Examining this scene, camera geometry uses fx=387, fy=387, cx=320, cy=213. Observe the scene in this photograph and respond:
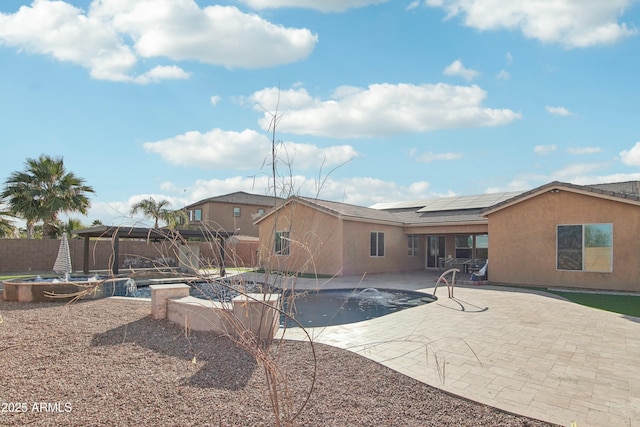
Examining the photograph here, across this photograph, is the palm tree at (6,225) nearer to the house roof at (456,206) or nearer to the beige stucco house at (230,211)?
the house roof at (456,206)

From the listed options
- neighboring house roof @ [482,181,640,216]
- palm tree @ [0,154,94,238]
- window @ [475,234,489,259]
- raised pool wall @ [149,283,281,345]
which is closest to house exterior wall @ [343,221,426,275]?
window @ [475,234,489,259]

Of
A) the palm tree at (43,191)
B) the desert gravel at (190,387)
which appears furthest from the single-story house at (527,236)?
the palm tree at (43,191)

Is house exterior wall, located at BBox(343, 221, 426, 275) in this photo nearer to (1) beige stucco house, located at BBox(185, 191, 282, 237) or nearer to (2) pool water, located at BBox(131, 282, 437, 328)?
(2) pool water, located at BBox(131, 282, 437, 328)

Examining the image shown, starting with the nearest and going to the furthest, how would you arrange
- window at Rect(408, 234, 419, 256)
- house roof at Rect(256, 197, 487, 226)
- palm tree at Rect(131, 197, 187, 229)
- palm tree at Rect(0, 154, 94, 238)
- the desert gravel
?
the desert gravel < house roof at Rect(256, 197, 487, 226) < palm tree at Rect(0, 154, 94, 238) < window at Rect(408, 234, 419, 256) < palm tree at Rect(131, 197, 187, 229)

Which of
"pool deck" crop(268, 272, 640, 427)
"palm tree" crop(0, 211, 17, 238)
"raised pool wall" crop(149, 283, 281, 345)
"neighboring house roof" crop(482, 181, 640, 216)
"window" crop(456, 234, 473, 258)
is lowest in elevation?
"pool deck" crop(268, 272, 640, 427)

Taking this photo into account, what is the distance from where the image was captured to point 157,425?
363 centimetres

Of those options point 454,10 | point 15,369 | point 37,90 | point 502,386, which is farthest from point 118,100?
point 502,386

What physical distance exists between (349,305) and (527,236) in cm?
834

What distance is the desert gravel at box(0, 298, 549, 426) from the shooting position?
378cm

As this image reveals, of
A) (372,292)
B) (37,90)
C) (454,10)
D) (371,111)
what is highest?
(454,10)

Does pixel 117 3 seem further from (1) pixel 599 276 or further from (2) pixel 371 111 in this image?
(1) pixel 599 276

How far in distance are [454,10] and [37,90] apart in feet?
38.3

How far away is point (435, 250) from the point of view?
81.3 feet

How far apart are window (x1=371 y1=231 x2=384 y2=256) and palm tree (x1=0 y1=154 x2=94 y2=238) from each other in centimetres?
1809
